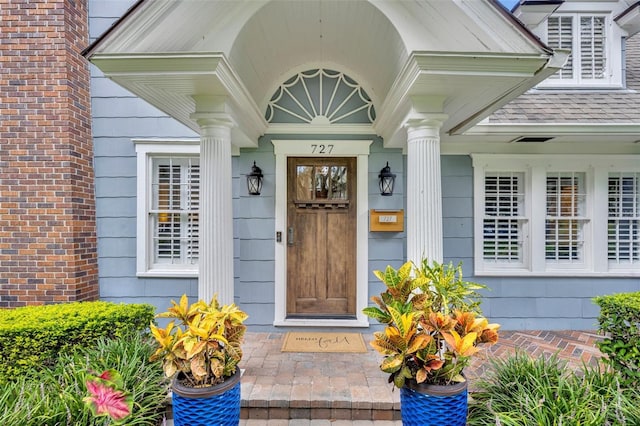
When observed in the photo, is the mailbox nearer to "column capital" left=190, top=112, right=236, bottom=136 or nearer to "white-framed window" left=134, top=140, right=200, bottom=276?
"column capital" left=190, top=112, right=236, bottom=136

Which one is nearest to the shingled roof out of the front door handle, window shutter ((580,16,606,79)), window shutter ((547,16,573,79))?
window shutter ((580,16,606,79))

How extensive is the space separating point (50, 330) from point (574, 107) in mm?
6046

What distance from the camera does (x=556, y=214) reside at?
425 cm

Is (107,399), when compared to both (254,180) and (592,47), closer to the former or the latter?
(254,180)

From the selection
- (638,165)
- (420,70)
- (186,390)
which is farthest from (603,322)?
(186,390)

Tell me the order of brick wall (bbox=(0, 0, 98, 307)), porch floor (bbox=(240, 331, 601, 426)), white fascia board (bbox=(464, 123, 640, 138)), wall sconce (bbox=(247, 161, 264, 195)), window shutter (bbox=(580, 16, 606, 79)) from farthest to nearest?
window shutter (bbox=(580, 16, 606, 79)) < wall sconce (bbox=(247, 161, 264, 195)) < brick wall (bbox=(0, 0, 98, 307)) < white fascia board (bbox=(464, 123, 640, 138)) < porch floor (bbox=(240, 331, 601, 426))

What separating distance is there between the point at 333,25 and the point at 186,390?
10.7ft

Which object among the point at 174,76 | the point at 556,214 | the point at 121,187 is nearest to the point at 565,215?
the point at 556,214

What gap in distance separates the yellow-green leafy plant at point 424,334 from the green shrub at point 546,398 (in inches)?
16.7

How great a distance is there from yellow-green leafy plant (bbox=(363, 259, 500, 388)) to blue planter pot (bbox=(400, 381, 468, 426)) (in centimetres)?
6

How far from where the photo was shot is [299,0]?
8.43 ft

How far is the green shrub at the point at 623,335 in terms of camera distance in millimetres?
2299

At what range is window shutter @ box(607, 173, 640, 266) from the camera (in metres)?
4.24

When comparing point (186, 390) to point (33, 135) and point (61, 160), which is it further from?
point (33, 135)
